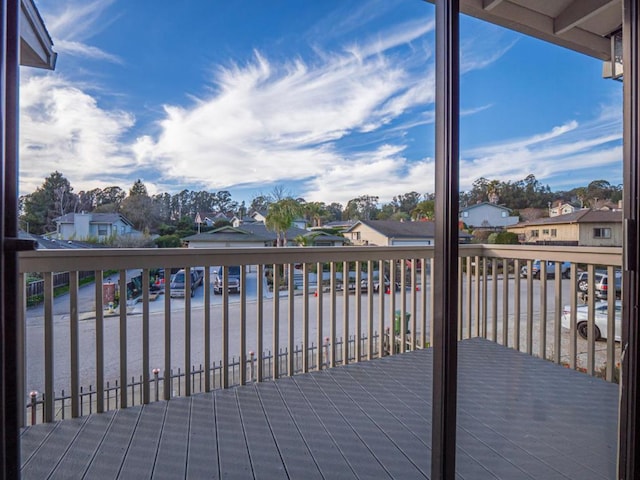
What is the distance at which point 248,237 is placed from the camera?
216 centimetres

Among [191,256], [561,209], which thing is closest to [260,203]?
[191,256]

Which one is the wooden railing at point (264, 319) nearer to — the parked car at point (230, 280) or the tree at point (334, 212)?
the parked car at point (230, 280)

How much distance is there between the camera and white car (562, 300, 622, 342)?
48.6 inches

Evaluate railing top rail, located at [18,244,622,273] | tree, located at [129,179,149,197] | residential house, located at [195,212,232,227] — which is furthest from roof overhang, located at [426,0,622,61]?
tree, located at [129,179,149,197]

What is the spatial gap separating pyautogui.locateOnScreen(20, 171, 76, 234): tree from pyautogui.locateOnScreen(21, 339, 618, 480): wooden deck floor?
3.43 feet

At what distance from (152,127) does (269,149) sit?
624 millimetres

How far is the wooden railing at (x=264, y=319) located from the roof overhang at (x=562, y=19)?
0.86 m

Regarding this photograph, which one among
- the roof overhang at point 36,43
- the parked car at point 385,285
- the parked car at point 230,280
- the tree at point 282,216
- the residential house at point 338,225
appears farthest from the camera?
the parked car at point 385,285

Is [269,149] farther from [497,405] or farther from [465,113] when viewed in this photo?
[497,405]

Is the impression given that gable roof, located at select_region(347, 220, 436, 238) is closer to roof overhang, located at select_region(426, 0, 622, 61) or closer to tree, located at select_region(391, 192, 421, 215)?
tree, located at select_region(391, 192, 421, 215)

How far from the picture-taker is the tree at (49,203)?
1386mm

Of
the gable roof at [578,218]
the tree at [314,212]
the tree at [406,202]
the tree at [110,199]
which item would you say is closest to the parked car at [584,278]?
the gable roof at [578,218]

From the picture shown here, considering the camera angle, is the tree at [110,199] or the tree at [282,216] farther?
the tree at [282,216]

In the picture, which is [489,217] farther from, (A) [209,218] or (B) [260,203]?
(A) [209,218]
